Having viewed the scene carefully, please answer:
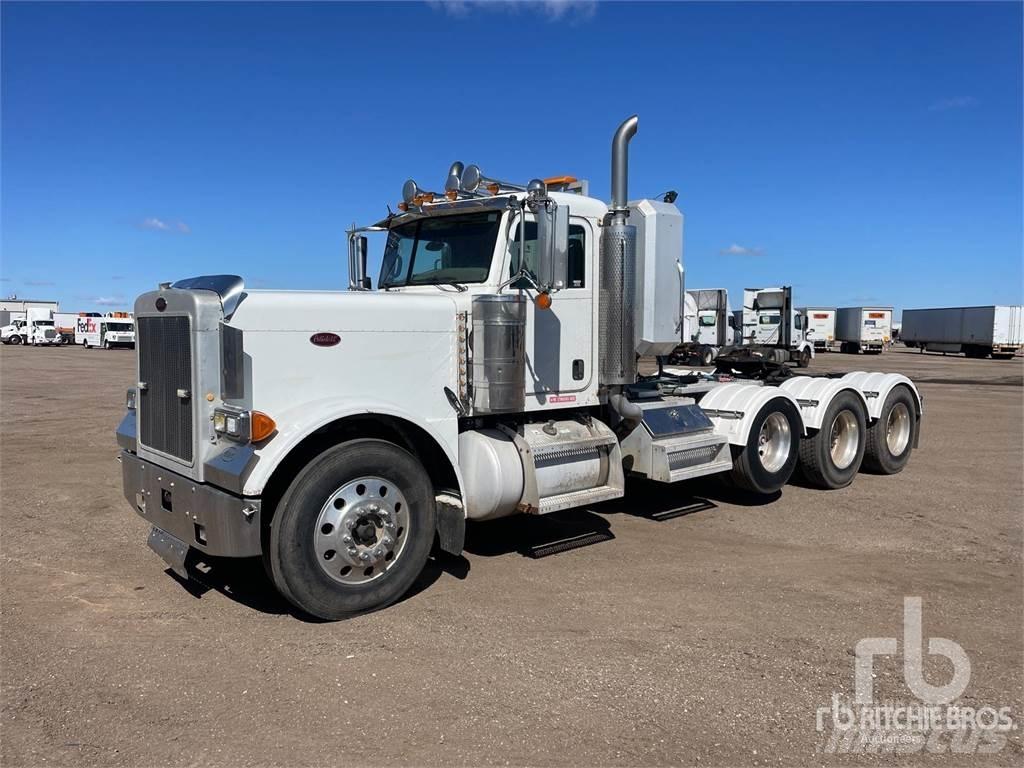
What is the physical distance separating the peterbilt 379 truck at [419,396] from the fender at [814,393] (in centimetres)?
116

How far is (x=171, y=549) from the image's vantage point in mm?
4949

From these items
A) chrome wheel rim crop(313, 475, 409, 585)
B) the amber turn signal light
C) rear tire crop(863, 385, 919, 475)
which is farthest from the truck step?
rear tire crop(863, 385, 919, 475)

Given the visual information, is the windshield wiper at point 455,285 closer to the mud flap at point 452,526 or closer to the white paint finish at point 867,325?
the mud flap at point 452,526

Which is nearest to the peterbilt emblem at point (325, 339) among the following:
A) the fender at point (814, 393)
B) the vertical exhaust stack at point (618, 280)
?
the vertical exhaust stack at point (618, 280)

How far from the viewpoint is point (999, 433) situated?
1318 cm

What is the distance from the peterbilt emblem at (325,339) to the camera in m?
4.87

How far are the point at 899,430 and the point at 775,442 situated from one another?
2.83 metres

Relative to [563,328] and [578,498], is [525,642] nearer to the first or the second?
[578,498]

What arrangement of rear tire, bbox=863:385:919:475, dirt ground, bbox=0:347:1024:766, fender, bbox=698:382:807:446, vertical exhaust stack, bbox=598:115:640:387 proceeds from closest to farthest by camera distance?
1. dirt ground, bbox=0:347:1024:766
2. vertical exhaust stack, bbox=598:115:640:387
3. fender, bbox=698:382:807:446
4. rear tire, bbox=863:385:919:475

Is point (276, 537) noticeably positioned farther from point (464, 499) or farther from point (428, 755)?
point (428, 755)

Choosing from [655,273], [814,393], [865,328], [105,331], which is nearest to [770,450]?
[814,393]

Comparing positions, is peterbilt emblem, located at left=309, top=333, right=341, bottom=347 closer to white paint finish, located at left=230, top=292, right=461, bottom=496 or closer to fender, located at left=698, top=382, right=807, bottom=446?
white paint finish, located at left=230, top=292, right=461, bottom=496

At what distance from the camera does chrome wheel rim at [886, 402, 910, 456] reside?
984 cm

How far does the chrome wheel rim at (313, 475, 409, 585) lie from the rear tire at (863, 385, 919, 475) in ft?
22.2
